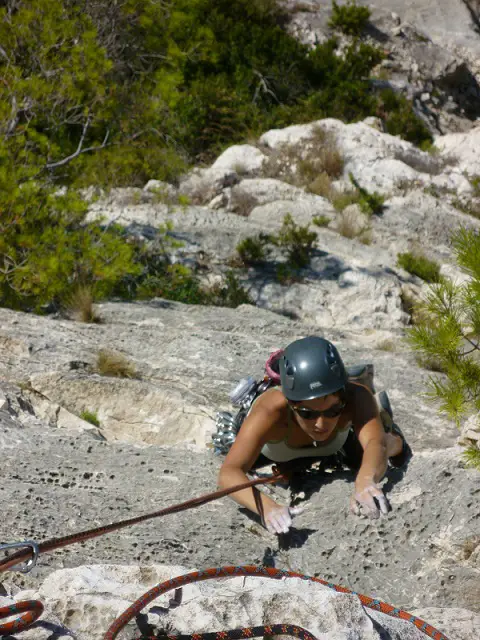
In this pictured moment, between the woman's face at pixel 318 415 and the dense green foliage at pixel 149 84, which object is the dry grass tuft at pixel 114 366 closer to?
the woman's face at pixel 318 415

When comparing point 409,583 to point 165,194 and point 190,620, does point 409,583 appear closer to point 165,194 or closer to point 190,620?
point 190,620

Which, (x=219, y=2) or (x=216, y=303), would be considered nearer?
(x=216, y=303)

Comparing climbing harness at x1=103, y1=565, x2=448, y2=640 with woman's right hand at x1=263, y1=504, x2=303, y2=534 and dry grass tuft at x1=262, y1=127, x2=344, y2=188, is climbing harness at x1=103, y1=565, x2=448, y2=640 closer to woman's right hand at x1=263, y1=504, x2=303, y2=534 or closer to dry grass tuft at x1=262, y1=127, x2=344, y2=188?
woman's right hand at x1=263, y1=504, x2=303, y2=534

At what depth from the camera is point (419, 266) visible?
33.4 feet

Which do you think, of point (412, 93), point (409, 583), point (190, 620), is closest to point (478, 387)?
point (409, 583)

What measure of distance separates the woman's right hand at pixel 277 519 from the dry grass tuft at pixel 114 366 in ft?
8.61

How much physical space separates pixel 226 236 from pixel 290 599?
28.6 ft

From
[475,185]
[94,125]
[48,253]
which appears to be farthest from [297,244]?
[475,185]

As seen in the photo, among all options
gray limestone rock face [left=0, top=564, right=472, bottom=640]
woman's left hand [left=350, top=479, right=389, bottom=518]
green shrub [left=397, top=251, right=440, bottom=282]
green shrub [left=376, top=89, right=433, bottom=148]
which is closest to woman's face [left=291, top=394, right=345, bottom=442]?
woman's left hand [left=350, top=479, right=389, bottom=518]

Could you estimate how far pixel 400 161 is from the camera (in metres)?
14.4

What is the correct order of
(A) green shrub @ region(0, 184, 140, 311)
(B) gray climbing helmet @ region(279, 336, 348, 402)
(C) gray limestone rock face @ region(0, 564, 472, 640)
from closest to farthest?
1. (C) gray limestone rock face @ region(0, 564, 472, 640)
2. (B) gray climbing helmet @ region(279, 336, 348, 402)
3. (A) green shrub @ region(0, 184, 140, 311)

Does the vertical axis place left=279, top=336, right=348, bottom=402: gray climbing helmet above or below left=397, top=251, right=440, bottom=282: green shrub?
above

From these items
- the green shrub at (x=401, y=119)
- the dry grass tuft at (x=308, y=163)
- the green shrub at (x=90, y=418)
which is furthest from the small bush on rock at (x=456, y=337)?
the green shrub at (x=401, y=119)

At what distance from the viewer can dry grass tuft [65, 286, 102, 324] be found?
6.97 meters
